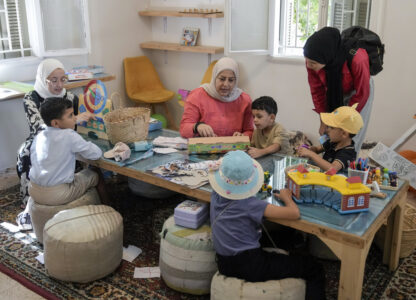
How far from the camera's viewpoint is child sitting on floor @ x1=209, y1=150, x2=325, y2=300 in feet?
6.74

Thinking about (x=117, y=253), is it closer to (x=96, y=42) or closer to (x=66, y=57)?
(x=66, y=57)

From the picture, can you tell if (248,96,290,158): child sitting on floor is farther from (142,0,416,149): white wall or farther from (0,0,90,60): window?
(0,0,90,60): window

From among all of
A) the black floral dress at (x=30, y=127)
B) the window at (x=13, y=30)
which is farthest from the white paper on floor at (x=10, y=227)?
the window at (x=13, y=30)

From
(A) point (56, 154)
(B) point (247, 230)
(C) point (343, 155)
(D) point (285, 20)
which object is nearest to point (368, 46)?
(C) point (343, 155)

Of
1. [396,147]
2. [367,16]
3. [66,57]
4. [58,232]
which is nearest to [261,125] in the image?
[58,232]

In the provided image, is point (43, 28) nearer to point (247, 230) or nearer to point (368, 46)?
point (368, 46)

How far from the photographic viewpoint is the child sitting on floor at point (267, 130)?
283 centimetres

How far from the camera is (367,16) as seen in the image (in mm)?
4184

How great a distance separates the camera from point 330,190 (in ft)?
7.08

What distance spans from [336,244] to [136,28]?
14.3 ft

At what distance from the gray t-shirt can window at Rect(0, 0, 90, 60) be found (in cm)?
324

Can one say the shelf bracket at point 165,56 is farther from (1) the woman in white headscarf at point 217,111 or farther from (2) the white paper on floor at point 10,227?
(2) the white paper on floor at point 10,227

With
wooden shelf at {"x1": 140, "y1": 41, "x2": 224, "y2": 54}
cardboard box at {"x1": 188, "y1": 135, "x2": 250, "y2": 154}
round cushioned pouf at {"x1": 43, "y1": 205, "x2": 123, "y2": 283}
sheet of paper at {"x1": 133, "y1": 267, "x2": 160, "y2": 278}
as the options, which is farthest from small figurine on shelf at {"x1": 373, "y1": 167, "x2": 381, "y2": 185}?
wooden shelf at {"x1": 140, "y1": 41, "x2": 224, "y2": 54}

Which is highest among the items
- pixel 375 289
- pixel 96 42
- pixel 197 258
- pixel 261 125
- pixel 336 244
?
pixel 96 42
